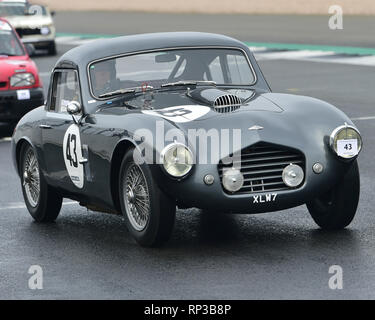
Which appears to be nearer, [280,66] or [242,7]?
[280,66]

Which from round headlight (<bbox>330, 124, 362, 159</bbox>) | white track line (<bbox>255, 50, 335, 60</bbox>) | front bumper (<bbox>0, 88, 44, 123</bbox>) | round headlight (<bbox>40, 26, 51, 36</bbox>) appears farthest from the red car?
round headlight (<bbox>40, 26, 51, 36</bbox>)

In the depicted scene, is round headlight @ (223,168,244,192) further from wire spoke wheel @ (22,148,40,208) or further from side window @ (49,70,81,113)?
wire spoke wheel @ (22,148,40,208)

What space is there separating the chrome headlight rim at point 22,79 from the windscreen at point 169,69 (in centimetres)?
732

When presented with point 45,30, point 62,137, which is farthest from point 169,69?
point 45,30

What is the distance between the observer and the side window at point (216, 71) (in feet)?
30.9

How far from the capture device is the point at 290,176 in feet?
26.0

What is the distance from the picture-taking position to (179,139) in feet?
25.4

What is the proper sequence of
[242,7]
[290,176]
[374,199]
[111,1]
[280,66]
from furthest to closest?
[111,1] < [242,7] < [280,66] < [374,199] < [290,176]

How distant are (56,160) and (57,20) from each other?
46098 mm

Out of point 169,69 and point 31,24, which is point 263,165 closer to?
point 169,69

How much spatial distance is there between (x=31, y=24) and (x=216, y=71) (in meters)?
23.4

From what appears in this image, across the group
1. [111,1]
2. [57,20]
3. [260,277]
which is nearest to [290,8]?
[57,20]
